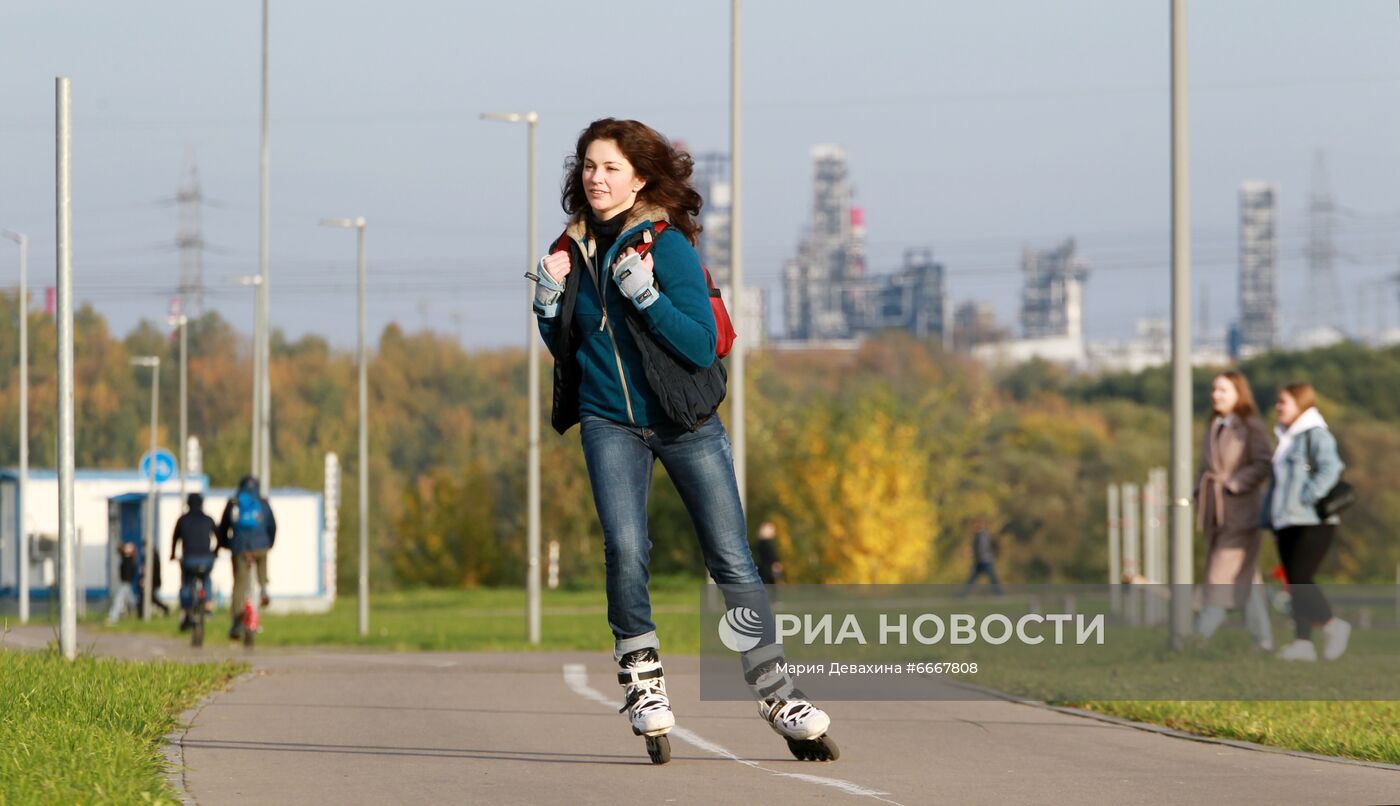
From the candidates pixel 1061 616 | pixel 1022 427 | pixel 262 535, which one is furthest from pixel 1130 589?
pixel 1022 427

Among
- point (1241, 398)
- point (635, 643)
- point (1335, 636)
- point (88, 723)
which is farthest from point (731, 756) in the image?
point (1241, 398)

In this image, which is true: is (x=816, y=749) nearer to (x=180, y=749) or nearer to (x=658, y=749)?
(x=658, y=749)

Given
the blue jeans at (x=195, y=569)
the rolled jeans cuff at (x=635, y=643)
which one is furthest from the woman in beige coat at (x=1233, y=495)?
the blue jeans at (x=195, y=569)

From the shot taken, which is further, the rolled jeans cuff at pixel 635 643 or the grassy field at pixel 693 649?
the grassy field at pixel 693 649

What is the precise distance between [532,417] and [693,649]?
22.3 feet

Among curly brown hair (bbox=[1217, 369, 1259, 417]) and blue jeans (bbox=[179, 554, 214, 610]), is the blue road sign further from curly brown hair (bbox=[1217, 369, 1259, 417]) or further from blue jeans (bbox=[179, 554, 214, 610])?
curly brown hair (bbox=[1217, 369, 1259, 417])

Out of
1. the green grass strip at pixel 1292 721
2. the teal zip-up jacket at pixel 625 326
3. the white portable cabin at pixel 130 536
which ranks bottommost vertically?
the white portable cabin at pixel 130 536

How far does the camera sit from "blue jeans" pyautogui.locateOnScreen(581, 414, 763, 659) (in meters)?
7.47

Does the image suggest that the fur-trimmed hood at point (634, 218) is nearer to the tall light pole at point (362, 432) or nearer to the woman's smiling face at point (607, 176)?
the woman's smiling face at point (607, 176)

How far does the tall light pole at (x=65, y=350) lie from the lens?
12742mm

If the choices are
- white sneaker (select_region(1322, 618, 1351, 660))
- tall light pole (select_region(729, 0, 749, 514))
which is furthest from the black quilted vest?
tall light pole (select_region(729, 0, 749, 514))

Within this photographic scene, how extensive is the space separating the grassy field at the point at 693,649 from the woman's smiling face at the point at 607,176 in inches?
135

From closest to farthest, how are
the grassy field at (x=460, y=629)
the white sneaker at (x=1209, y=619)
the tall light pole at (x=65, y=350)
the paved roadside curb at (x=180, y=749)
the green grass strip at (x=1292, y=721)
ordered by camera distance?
1. the paved roadside curb at (x=180, y=749)
2. the green grass strip at (x=1292, y=721)
3. the tall light pole at (x=65, y=350)
4. the white sneaker at (x=1209, y=619)
5. the grassy field at (x=460, y=629)

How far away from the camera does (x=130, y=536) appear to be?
4734 cm
